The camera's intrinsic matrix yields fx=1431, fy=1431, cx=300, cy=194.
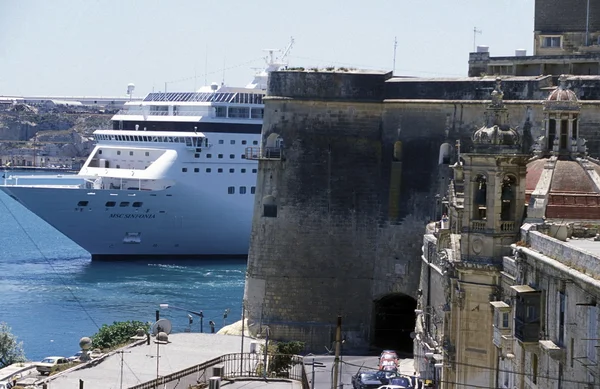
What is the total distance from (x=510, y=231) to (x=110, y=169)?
44.7 meters

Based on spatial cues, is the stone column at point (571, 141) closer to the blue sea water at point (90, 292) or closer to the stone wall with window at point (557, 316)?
the stone wall with window at point (557, 316)

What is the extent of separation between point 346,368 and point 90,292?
901 inches

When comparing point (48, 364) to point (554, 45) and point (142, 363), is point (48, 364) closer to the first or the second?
point (142, 363)

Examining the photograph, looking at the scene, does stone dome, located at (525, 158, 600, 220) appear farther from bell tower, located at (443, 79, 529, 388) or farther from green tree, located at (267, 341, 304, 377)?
green tree, located at (267, 341, 304, 377)

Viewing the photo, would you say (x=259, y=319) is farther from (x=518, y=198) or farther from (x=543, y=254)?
(x=543, y=254)

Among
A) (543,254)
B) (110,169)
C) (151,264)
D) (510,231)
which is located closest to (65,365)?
(510,231)

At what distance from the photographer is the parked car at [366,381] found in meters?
24.2

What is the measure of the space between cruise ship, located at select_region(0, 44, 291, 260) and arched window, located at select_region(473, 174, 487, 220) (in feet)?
130

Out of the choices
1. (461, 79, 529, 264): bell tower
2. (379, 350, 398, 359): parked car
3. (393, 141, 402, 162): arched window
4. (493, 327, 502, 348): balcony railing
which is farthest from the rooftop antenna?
(493, 327, 502, 348): balcony railing

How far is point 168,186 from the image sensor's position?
197 ft

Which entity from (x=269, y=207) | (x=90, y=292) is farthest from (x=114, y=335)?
(x=90, y=292)

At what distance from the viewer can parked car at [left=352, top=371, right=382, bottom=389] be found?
24.2 metres

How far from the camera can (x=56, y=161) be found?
184000 millimetres

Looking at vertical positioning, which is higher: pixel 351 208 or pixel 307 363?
pixel 351 208
